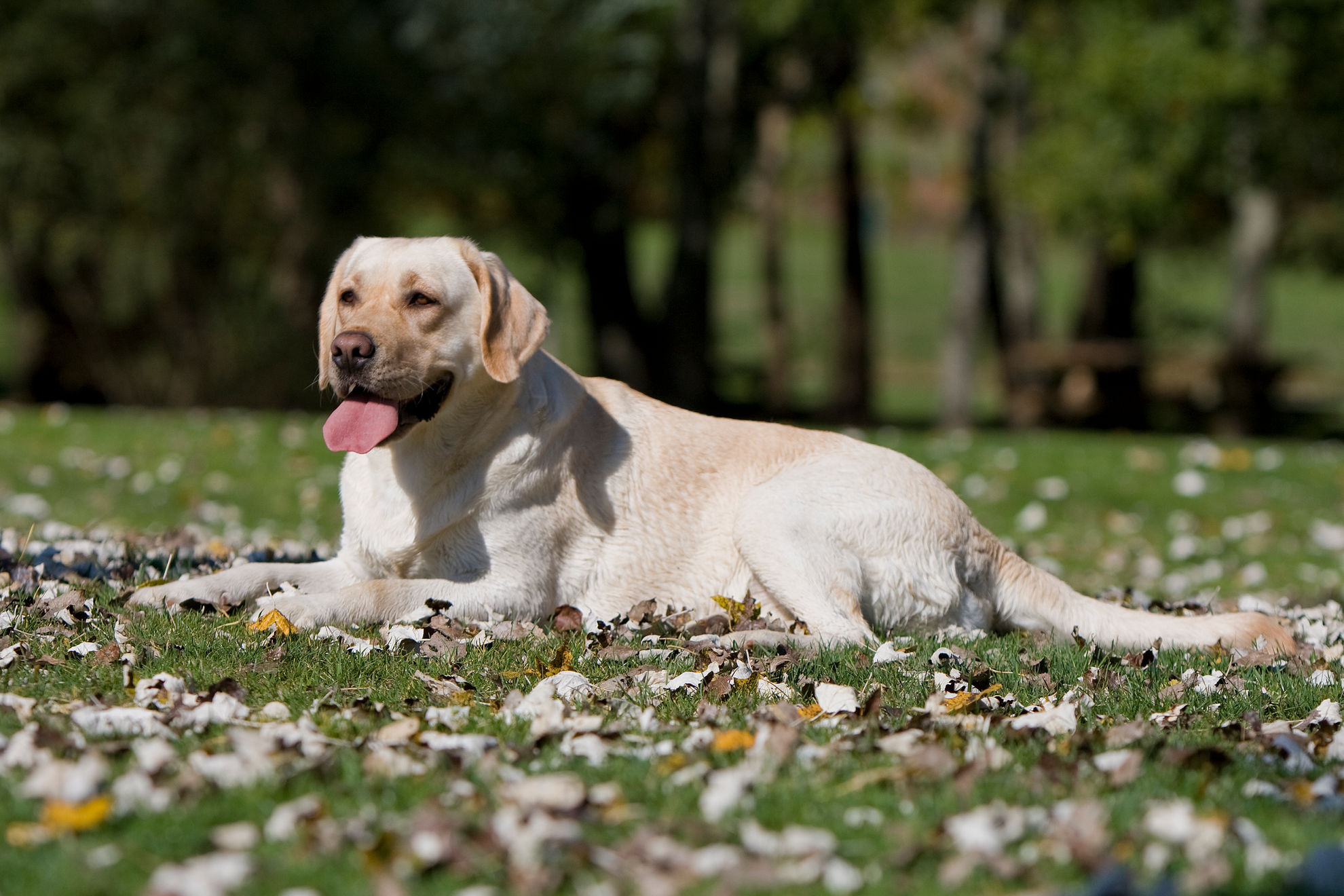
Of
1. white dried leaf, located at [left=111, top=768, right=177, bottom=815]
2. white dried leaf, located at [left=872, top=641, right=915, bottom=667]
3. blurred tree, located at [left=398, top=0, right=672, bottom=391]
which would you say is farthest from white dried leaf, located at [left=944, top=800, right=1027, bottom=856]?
blurred tree, located at [left=398, top=0, right=672, bottom=391]

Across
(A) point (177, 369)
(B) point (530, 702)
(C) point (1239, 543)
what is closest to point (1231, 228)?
(C) point (1239, 543)

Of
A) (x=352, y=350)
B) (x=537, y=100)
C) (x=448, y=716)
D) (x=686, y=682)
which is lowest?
(x=686, y=682)

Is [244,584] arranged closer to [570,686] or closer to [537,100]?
[570,686]

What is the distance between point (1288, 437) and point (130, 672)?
77.5ft

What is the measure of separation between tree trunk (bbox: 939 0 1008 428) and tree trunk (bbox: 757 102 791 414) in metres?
4.03

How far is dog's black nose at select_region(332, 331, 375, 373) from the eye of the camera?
5.16 metres

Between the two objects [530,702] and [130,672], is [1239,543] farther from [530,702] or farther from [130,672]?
[130,672]

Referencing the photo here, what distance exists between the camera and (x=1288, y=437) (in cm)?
2431

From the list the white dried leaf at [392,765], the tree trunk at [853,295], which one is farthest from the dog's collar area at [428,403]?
the tree trunk at [853,295]

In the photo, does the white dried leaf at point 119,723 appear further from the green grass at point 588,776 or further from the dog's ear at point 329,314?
the dog's ear at point 329,314

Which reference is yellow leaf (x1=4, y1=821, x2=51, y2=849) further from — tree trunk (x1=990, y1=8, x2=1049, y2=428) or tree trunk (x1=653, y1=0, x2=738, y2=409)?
tree trunk (x1=990, y1=8, x2=1049, y2=428)

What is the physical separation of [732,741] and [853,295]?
69.9ft

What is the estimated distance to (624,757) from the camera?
391 centimetres

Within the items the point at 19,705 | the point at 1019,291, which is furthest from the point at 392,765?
the point at 1019,291
